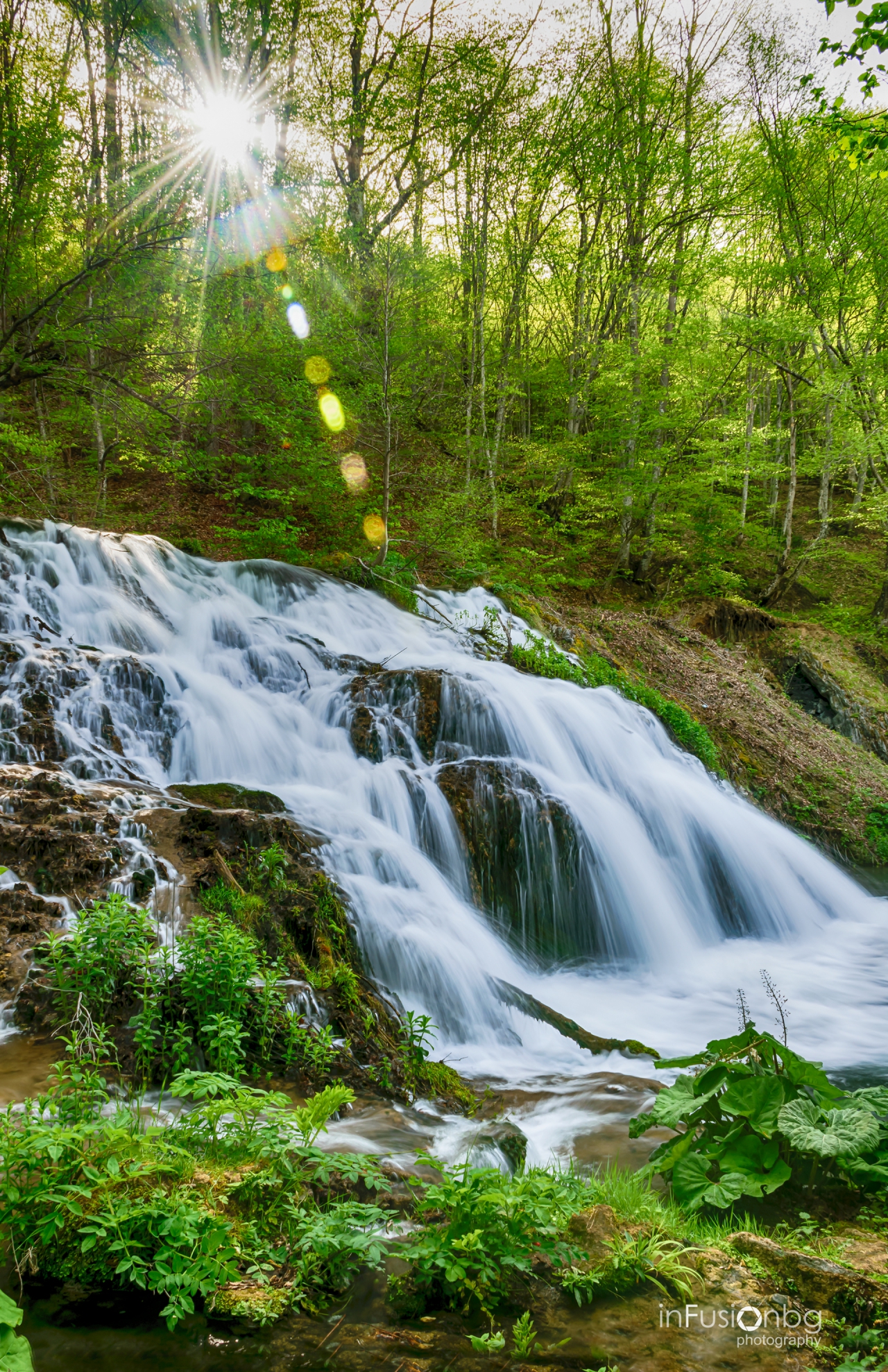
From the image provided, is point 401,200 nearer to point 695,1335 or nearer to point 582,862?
point 582,862

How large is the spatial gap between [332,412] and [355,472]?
49.7 inches

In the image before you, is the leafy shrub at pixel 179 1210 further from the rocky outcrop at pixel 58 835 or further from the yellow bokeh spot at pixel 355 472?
the yellow bokeh spot at pixel 355 472

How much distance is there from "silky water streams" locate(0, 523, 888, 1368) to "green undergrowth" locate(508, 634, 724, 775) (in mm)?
467

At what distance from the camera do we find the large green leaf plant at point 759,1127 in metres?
2.44

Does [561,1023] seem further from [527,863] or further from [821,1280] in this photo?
[821,1280]

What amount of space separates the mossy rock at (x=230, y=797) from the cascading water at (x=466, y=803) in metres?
0.37

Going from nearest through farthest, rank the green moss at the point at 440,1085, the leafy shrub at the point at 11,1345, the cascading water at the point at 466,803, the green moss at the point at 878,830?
the leafy shrub at the point at 11,1345, the green moss at the point at 440,1085, the cascading water at the point at 466,803, the green moss at the point at 878,830

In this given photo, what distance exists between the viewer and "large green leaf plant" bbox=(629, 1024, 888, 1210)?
244 cm

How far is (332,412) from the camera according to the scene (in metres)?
13.0

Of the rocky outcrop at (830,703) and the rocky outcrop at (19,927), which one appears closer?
the rocky outcrop at (19,927)

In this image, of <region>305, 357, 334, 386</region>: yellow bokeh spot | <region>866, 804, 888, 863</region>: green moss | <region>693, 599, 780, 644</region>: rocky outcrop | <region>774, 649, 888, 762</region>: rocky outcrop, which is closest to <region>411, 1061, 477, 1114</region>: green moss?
<region>866, 804, 888, 863</region>: green moss

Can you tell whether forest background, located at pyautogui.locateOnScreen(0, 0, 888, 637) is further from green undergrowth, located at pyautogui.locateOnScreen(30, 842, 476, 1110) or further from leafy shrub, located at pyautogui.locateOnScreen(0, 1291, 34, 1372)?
leafy shrub, located at pyautogui.locateOnScreen(0, 1291, 34, 1372)

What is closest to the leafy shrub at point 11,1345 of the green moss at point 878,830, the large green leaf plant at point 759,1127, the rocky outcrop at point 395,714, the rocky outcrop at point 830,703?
the large green leaf plant at point 759,1127

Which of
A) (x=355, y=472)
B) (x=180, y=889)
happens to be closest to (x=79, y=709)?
(x=180, y=889)
